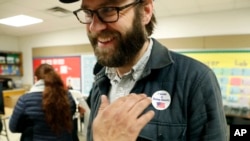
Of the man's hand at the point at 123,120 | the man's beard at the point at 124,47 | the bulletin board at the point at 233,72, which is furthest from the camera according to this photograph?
the bulletin board at the point at 233,72

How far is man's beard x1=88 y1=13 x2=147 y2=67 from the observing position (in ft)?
3.05

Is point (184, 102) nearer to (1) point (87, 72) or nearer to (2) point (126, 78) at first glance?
(2) point (126, 78)

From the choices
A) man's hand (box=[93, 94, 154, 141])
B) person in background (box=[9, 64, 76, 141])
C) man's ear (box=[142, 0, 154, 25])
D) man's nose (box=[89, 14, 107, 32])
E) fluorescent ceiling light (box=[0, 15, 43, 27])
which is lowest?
person in background (box=[9, 64, 76, 141])

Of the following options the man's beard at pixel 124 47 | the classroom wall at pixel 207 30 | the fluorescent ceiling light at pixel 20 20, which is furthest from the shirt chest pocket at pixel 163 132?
the fluorescent ceiling light at pixel 20 20

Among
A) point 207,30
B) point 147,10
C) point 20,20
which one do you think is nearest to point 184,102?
point 147,10

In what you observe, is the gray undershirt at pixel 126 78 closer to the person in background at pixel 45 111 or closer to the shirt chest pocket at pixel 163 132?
the shirt chest pocket at pixel 163 132

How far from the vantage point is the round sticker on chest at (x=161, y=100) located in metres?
0.85

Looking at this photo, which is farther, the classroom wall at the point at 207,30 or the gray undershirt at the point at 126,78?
the classroom wall at the point at 207,30

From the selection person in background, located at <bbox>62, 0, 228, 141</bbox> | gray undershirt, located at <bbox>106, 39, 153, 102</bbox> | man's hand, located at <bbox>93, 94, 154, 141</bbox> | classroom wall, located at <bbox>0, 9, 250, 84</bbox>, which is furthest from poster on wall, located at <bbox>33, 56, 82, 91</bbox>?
man's hand, located at <bbox>93, 94, 154, 141</bbox>

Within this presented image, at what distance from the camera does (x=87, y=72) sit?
17.5 feet

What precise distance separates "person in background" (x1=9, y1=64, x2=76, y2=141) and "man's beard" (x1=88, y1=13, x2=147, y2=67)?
131 cm

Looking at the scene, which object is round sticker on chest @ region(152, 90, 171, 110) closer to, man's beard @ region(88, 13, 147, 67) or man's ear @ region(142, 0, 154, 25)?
man's beard @ region(88, 13, 147, 67)

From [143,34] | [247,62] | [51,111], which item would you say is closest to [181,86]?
[143,34]

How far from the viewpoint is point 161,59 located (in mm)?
955
